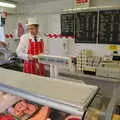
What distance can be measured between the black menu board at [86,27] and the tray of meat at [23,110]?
3229 millimetres

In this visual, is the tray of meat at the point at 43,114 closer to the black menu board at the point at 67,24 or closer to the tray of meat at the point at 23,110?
the tray of meat at the point at 23,110

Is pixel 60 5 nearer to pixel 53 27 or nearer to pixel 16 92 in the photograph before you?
pixel 53 27

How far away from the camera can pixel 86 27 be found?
14.4 feet

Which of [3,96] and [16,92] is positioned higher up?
[16,92]

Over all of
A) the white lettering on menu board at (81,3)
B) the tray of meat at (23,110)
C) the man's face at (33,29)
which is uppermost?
the white lettering on menu board at (81,3)

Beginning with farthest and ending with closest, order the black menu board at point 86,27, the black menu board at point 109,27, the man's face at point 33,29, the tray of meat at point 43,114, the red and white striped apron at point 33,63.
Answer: the black menu board at point 86,27, the black menu board at point 109,27, the man's face at point 33,29, the red and white striped apron at point 33,63, the tray of meat at point 43,114

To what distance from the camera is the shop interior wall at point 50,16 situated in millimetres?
4293

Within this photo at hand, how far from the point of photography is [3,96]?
1477mm

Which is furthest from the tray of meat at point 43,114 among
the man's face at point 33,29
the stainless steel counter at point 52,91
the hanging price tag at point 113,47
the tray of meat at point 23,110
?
the hanging price tag at point 113,47

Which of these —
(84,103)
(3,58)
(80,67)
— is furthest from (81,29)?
(84,103)

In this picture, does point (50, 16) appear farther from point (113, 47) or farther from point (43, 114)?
point (43, 114)

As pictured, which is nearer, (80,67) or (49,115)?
(49,115)

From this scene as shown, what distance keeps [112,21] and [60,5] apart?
1.48 meters

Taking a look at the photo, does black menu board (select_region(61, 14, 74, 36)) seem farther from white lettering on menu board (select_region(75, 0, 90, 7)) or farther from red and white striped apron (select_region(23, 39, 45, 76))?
red and white striped apron (select_region(23, 39, 45, 76))
